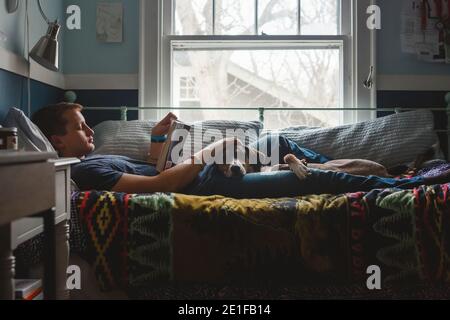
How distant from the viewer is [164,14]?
2.78 metres

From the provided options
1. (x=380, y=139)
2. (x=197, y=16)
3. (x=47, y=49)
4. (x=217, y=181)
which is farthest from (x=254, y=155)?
(x=197, y=16)

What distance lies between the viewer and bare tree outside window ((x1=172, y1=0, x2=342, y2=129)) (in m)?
2.78

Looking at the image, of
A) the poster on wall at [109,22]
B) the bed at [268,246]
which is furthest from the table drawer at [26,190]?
the poster on wall at [109,22]

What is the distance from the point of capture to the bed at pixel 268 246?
1.43 m

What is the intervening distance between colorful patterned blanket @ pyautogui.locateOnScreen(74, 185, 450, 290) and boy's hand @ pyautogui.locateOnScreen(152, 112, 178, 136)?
81 centimetres

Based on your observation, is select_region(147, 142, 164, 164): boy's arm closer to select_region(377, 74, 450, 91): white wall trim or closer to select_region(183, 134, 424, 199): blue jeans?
select_region(183, 134, 424, 199): blue jeans

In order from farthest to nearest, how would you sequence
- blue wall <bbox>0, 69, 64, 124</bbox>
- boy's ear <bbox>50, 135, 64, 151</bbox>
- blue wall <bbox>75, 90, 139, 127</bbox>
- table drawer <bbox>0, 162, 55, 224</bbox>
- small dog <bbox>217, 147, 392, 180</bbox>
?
blue wall <bbox>75, 90, 139, 127</bbox> < blue wall <bbox>0, 69, 64, 124</bbox> < boy's ear <bbox>50, 135, 64, 151</bbox> < small dog <bbox>217, 147, 392, 180</bbox> < table drawer <bbox>0, 162, 55, 224</bbox>

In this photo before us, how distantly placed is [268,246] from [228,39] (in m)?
1.66

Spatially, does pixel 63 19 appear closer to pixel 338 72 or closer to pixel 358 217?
pixel 338 72

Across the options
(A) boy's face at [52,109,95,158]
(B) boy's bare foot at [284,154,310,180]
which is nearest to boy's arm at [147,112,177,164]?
(A) boy's face at [52,109,95,158]

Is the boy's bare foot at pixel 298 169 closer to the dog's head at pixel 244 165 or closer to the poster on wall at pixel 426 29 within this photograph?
the dog's head at pixel 244 165

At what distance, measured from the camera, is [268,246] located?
4.72ft

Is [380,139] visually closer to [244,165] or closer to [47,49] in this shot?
[244,165]

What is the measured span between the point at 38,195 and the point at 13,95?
1.35 m
